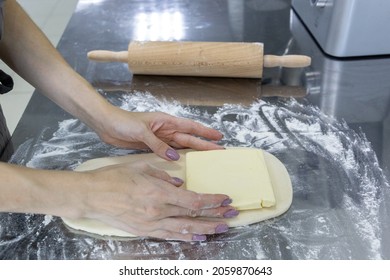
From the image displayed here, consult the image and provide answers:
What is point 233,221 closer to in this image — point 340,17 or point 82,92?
point 82,92

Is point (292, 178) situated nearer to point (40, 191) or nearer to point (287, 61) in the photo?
point (287, 61)

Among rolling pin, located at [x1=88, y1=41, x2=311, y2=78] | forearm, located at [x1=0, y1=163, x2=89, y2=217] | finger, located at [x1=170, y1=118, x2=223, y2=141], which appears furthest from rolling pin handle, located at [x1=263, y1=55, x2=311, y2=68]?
forearm, located at [x1=0, y1=163, x2=89, y2=217]

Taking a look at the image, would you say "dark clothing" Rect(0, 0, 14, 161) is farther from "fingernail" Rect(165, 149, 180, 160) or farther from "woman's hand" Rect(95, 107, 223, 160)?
"fingernail" Rect(165, 149, 180, 160)

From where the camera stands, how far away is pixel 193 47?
3.49ft

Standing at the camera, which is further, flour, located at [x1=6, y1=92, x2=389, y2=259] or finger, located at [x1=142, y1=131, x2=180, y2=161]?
finger, located at [x1=142, y1=131, x2=180, y2=161]

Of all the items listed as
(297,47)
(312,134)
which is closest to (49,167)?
(312,134)

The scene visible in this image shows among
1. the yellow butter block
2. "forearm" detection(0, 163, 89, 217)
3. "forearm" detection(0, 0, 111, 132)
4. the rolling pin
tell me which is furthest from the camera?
the rolling pin

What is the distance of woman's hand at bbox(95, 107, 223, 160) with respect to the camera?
0.88m

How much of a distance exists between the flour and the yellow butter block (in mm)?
48

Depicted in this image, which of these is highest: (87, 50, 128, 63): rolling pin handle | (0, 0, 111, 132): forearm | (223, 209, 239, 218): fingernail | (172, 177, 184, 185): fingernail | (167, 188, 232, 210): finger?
(0, 0, 111, 132): forearm

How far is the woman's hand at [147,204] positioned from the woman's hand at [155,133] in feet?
0.44

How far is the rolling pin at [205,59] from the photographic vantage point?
106 cm

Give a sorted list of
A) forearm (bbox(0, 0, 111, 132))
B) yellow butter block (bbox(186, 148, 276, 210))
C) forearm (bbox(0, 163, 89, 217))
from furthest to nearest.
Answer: forearm (bbox(0, 0, 111, 132)) < yellow butter block (bbox(186, 148, 276, 210)) < forearm (bbox(0, 163, 89, 217))

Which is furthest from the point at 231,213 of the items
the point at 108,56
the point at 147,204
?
the point at 108,56
